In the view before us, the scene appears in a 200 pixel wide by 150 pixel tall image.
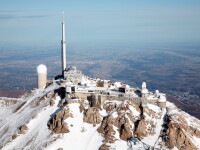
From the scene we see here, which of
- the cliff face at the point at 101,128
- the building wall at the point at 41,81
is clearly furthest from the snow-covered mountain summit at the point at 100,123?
the building wall at the point at 41,81

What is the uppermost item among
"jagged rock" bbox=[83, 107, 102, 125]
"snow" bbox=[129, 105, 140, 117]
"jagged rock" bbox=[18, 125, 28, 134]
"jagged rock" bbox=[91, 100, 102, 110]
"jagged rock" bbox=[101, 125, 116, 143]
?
"jagged rock" bbox=[91, 100, 102, 110]

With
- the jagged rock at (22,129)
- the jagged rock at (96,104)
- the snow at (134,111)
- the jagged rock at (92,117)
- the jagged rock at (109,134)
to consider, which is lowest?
the jagged rock at (22,129)

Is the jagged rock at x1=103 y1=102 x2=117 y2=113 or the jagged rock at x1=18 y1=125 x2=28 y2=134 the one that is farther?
the jagged rock at x1=103 y1=102 x2=117 y2=113

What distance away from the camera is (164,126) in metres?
97.8

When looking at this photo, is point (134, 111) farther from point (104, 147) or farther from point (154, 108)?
point (104, 147)

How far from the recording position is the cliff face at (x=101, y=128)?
9244 cm

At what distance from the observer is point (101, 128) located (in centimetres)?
9894

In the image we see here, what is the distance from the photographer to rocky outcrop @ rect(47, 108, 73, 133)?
99.6 metres

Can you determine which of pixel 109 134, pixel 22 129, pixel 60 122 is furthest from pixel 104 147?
pixel 22 129

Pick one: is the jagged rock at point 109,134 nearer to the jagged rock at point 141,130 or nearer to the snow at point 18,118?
the jagged rock at point 141,130

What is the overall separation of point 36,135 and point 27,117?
53.8 feet

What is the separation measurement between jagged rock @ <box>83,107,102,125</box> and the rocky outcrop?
6.21 meters

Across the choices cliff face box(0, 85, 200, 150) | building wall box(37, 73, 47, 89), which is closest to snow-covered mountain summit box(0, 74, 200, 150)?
cliff face box(0, 85, 200, 150)

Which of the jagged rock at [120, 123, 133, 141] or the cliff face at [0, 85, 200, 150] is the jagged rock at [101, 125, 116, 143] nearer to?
the cliff face at [0, 85, 200, 150]
